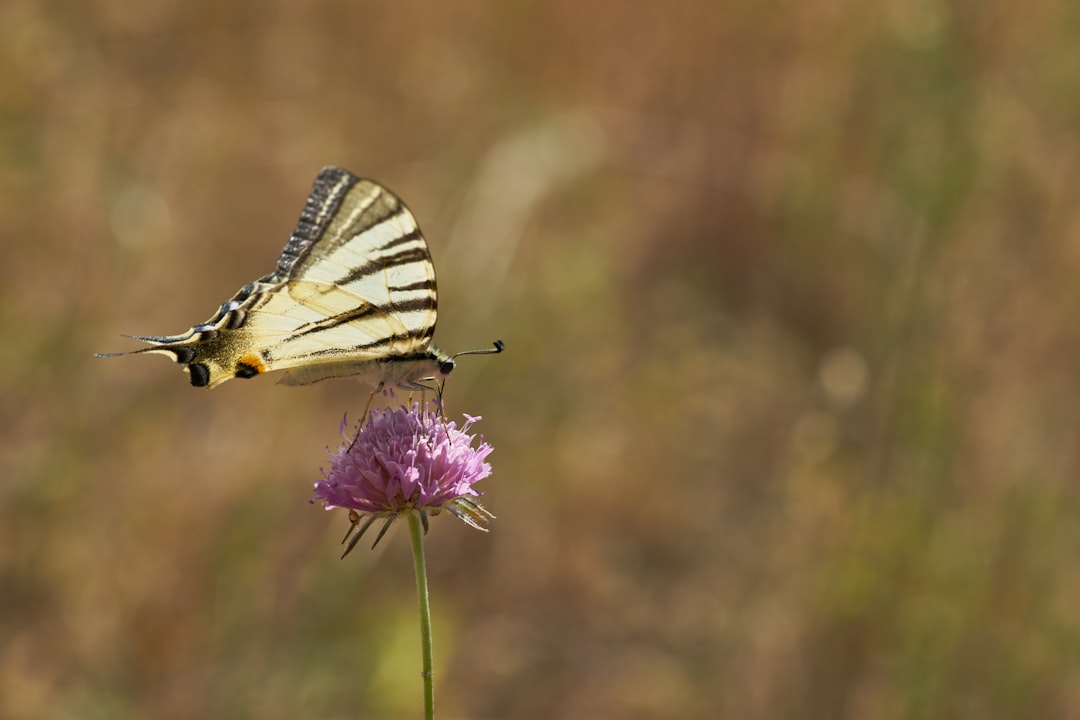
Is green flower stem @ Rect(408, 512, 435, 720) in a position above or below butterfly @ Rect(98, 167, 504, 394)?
below

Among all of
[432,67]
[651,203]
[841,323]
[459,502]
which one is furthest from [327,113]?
[459,502]

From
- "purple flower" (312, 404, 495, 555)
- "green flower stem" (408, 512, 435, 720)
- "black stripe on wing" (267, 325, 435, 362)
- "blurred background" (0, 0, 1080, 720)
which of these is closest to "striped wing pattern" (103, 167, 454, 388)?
"black stripe on wing" (267, 325, 435, 362)

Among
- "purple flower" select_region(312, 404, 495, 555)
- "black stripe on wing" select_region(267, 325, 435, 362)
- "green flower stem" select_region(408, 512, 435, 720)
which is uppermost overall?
"black stripe on wing" select_region(267, 325, 435, 362)

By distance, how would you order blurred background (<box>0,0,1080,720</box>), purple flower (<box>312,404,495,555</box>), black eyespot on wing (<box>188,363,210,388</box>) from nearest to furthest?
Answer: purple flower (<box>312,404,495,555</box>) < black eyespot on wing (<box>188,363,210,388</box>) < blurred background (<box>0,0,1080,720</box>)

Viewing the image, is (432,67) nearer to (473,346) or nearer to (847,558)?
(473,346)

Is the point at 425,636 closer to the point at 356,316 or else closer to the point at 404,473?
the point at 404,473

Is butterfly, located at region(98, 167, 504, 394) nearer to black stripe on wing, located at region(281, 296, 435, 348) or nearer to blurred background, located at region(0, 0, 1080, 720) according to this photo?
black stripe on wing, located at region(281, 296, 435, 348)

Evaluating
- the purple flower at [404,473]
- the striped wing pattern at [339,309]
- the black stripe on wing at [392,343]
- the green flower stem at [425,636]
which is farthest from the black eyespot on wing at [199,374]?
the green flower stem at [425,636]

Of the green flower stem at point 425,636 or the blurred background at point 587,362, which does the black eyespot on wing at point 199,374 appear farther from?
the blurred background at point 587,362
